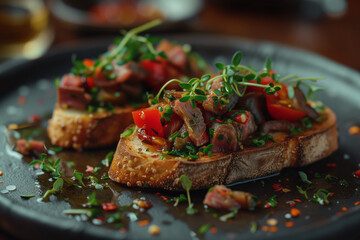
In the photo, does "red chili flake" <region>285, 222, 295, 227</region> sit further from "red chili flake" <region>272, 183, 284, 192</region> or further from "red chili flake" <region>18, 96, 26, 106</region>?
"red chili flake" <region>18, 96, 26, 106</region>

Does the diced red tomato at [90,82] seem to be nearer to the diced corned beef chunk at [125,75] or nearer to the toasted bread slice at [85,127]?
the diced corned beef chunk at [125,75]

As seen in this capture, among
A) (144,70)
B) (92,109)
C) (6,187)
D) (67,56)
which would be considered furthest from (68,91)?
(67,56)

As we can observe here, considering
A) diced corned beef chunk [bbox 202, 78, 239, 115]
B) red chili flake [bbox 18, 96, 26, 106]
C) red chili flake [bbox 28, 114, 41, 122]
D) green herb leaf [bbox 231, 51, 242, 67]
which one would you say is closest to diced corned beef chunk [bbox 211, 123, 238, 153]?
diced corned beef chunk [bbox 202, 78, 239, 115]

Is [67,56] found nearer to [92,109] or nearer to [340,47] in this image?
[92,109]

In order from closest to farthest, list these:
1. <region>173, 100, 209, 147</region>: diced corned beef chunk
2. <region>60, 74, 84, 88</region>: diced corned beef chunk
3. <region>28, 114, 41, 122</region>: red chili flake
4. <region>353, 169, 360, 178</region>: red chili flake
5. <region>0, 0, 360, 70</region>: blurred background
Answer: <region>173, 100, 209, 147</region>: diced corned beef chunk < <region>353, 169, 360, 178</region>: red chili flake < <region>60, 74, 84, 88</region>: diced corned beef chunk < <region>28, 114, 41, 122</region>: red chili flake < <region>0, 0, 360, 70</region>: blurred background

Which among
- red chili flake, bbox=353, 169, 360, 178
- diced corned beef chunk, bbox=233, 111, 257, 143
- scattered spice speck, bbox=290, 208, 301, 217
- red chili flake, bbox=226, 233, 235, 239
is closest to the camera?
red chili flake, bbox=226, 233, 235, 239

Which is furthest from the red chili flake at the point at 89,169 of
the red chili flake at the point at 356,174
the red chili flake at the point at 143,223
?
the red chili flake at the point at 356,174

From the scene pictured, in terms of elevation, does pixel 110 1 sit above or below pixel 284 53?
above
